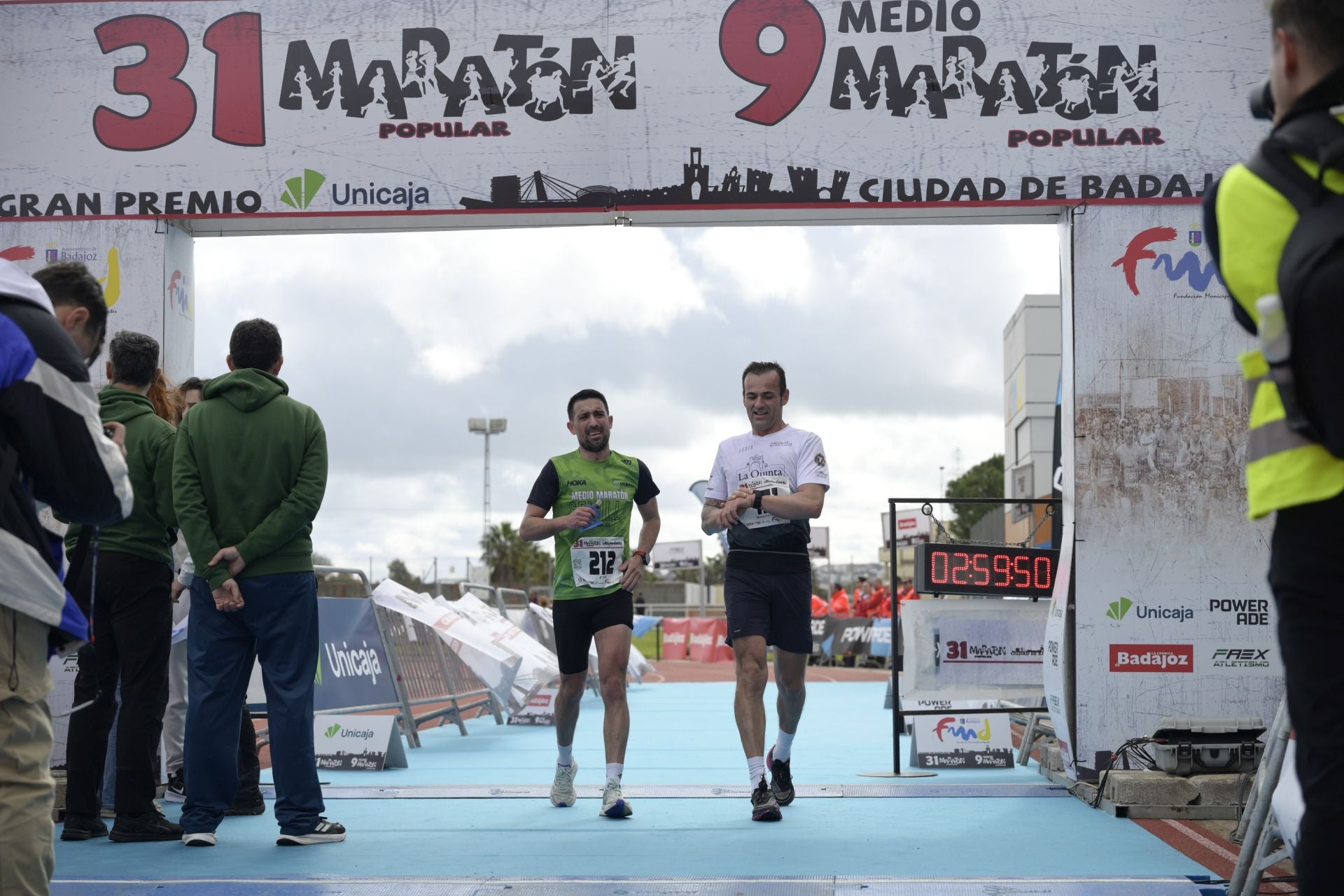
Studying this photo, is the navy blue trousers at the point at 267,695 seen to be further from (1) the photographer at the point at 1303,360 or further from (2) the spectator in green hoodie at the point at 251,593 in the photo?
(1) the photographer at the point at 1303,360

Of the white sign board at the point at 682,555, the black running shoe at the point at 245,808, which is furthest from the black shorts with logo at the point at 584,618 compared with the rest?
the white sign board at the point at 682,555

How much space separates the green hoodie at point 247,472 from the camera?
19.4 feet

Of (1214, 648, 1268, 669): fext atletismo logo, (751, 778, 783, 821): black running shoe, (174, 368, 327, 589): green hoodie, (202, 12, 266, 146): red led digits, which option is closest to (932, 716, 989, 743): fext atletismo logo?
(1214, 648, 1268, 669): fext atletismo logo

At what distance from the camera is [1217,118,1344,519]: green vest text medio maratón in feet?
7.51

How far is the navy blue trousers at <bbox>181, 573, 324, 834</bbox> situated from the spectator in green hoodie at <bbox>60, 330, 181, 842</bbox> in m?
0.35

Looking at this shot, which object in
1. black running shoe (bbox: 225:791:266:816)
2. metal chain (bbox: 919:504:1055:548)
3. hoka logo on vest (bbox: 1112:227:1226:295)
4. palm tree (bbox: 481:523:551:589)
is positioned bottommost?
palm tree (bbox: 481:523:551:589)

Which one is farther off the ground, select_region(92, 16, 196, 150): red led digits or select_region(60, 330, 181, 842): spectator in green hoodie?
select_region(92, 16, 196, 150): red led digits

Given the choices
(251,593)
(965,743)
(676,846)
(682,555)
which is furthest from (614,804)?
(682,555)

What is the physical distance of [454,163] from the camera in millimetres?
7738

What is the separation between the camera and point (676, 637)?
32469 millimetres

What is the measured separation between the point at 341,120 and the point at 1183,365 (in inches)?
195

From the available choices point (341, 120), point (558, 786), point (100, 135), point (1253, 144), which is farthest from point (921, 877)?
point (100, 135)

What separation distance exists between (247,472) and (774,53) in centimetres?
381

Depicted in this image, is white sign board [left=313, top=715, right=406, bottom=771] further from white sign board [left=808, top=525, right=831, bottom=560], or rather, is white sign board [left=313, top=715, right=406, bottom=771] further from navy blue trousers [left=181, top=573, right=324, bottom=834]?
white sign board [left=808, top=525, right=831, bottom=560]
